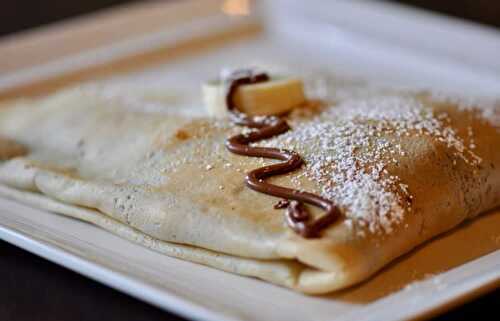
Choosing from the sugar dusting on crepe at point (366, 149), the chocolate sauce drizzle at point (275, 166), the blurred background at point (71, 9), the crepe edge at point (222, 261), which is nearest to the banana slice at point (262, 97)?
the chocolate sauce drizzle at point (275, 166)

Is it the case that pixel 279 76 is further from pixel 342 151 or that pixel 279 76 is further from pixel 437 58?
pixel 437 58

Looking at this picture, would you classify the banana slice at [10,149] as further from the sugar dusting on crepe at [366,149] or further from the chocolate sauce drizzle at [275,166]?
the sugar dusting on crepe at [366,149]

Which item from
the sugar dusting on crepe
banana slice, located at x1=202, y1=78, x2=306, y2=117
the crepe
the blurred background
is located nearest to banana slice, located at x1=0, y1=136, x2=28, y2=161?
the crepe

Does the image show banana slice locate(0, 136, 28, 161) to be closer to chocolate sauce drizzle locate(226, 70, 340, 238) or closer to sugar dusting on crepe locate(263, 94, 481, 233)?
chocolate sauce drizzle locate(226, 70, 340, 238)

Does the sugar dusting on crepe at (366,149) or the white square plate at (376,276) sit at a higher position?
the sugar dusting on crepe at (366,149)

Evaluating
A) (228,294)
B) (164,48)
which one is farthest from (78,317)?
(164,48)
